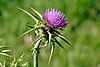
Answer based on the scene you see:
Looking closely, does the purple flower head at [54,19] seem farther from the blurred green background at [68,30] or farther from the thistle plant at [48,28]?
the blurred green background at [68,30]

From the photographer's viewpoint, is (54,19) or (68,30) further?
(68,30)

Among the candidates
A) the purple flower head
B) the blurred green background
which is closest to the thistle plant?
the purple flower head

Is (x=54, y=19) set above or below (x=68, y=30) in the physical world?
below

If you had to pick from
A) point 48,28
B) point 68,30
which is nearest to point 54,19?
point 48,28

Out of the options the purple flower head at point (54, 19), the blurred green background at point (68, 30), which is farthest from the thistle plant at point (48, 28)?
the blurred green background at point (68, 30)

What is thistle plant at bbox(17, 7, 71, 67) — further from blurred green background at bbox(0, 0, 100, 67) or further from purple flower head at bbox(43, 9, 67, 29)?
blurred green background at bbox(0, 0, 100, 67)

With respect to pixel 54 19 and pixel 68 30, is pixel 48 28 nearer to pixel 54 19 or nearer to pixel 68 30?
pixel 54 19
